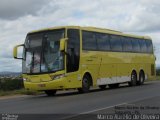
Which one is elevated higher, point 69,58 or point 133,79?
point 69,58

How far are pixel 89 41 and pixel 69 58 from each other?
2.39 metres

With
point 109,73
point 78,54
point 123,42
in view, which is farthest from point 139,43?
point 78,54

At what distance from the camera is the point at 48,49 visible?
25.6 meters

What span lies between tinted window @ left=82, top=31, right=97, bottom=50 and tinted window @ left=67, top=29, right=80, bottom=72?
2.13ft

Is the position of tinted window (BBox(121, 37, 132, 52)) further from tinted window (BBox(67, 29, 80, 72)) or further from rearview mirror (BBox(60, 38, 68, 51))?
rearview mirror (BBox(60, 38, 68, 51))

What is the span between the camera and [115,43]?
31.2 metres

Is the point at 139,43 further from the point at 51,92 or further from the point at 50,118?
the point at 50,118

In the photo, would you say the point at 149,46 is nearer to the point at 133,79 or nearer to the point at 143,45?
the point at 143,45

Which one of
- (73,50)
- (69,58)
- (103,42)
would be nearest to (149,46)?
(103,42)

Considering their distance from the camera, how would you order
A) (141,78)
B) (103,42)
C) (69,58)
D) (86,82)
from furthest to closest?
(141,78) < (103,42) < (86,82) < (69,58)

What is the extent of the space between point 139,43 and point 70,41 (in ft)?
34.5

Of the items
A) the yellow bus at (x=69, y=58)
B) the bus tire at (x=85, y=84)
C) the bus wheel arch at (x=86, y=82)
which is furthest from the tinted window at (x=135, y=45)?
the bus tire at (x=85, y=84)

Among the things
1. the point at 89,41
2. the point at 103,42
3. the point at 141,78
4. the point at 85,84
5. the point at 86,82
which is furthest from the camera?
the point at 141,78

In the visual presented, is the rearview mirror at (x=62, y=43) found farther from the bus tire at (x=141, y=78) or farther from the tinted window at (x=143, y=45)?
the tinted window at (x=143, y=45)
